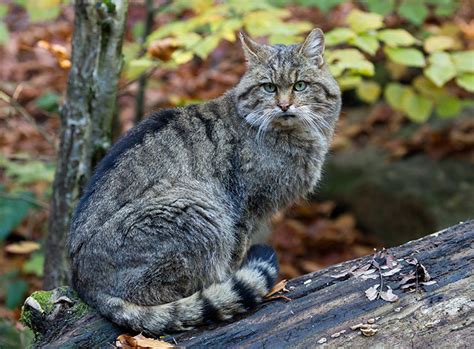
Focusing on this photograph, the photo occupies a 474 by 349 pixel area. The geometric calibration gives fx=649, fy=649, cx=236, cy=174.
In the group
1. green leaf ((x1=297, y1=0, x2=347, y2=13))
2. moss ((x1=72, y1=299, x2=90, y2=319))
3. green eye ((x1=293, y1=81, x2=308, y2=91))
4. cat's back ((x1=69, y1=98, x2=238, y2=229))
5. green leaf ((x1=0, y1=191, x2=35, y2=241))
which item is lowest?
green leaf ((x1=0, y1=191, x2=35, y2=241))

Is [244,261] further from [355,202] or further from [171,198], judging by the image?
[355,202]

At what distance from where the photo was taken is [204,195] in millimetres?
3871

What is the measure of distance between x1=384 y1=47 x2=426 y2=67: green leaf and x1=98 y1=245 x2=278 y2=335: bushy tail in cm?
202

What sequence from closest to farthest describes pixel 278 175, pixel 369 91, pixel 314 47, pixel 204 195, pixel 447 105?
pixel 204 195
pixel 278 175
pixel 314 47
pixel 447 105
pixel 369 91

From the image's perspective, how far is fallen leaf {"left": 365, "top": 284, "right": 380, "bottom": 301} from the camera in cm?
339

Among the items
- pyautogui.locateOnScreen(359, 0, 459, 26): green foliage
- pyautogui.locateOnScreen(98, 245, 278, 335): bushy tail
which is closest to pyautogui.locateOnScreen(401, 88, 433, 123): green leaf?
pyautogui.locateOnScreen(359, 0, 459, 26): green foliage

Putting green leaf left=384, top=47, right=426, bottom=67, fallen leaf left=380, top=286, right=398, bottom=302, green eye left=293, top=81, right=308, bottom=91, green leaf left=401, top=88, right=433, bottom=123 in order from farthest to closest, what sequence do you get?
green leaf left=401, top=88, right=433, bottom=123 < green leaf left=384, top=47, right=426, bottom=67 < green eye left=293, top=81, right=308, bottom=91 < fallen leaf left=380, top=286, right=398, bottom=302

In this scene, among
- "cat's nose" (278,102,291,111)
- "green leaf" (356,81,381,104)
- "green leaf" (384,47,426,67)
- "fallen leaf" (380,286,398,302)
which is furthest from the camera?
"green leaf" (356,81,381,104)

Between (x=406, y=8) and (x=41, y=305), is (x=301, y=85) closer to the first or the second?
(x=406, y=8)

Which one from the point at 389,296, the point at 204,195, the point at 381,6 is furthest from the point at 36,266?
the point at 381,6

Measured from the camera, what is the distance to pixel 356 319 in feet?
10.7

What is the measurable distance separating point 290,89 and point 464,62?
1443 mm

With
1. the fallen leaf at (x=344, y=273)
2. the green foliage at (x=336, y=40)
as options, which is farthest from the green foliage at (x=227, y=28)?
the fallen leaf at (x=344, y=273)

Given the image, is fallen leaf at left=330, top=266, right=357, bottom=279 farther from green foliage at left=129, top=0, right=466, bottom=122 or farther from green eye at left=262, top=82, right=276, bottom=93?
green foliage at left=129, top=0, right=466, bottom=122
